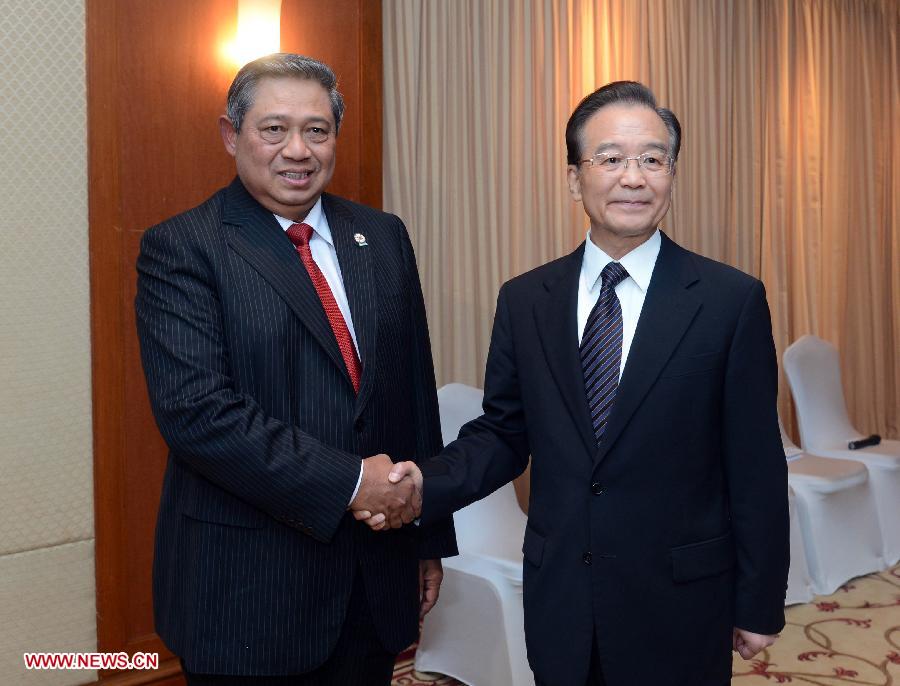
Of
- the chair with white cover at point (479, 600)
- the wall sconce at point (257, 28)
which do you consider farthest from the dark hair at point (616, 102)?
the chair with white cover at point (479, 600)

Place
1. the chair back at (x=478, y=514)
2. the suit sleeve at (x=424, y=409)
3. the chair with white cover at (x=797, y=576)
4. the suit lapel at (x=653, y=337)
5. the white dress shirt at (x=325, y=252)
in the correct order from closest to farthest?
the suit lapel at (x=653, y=337), the white dress shirt at (x=325, y=252), the suit sleeve at (x=424, y=409), the chair back at (x=478, y=514), the chair with white cover at (x=797, y=576)

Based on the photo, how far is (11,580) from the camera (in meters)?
2.67

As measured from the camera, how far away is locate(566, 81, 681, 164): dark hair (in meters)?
1.72

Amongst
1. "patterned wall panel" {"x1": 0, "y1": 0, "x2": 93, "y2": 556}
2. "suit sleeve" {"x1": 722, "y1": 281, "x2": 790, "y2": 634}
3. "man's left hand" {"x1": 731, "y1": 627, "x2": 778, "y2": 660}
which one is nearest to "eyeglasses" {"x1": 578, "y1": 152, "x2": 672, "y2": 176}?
"suit sleeve" {"x1": 722, "y1": 281, "x2": 790, "y2": 634}

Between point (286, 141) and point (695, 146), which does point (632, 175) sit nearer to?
point (286, 141)

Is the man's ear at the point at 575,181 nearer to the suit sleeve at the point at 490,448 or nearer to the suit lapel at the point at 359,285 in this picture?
the suit sleeve at the point at 490,448

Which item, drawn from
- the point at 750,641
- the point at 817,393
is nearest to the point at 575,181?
the point at 750,641

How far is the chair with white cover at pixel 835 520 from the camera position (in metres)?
4.20

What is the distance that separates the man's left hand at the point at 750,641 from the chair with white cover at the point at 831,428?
3.34 metres

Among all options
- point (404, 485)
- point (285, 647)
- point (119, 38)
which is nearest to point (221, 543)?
point (285, 647)

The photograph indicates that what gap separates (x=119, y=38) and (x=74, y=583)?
5.57ft

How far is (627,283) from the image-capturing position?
5.77 ft

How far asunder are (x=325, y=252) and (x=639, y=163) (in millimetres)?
674

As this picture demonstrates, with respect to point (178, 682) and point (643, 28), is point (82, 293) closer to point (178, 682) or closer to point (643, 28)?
point (178, 682)
